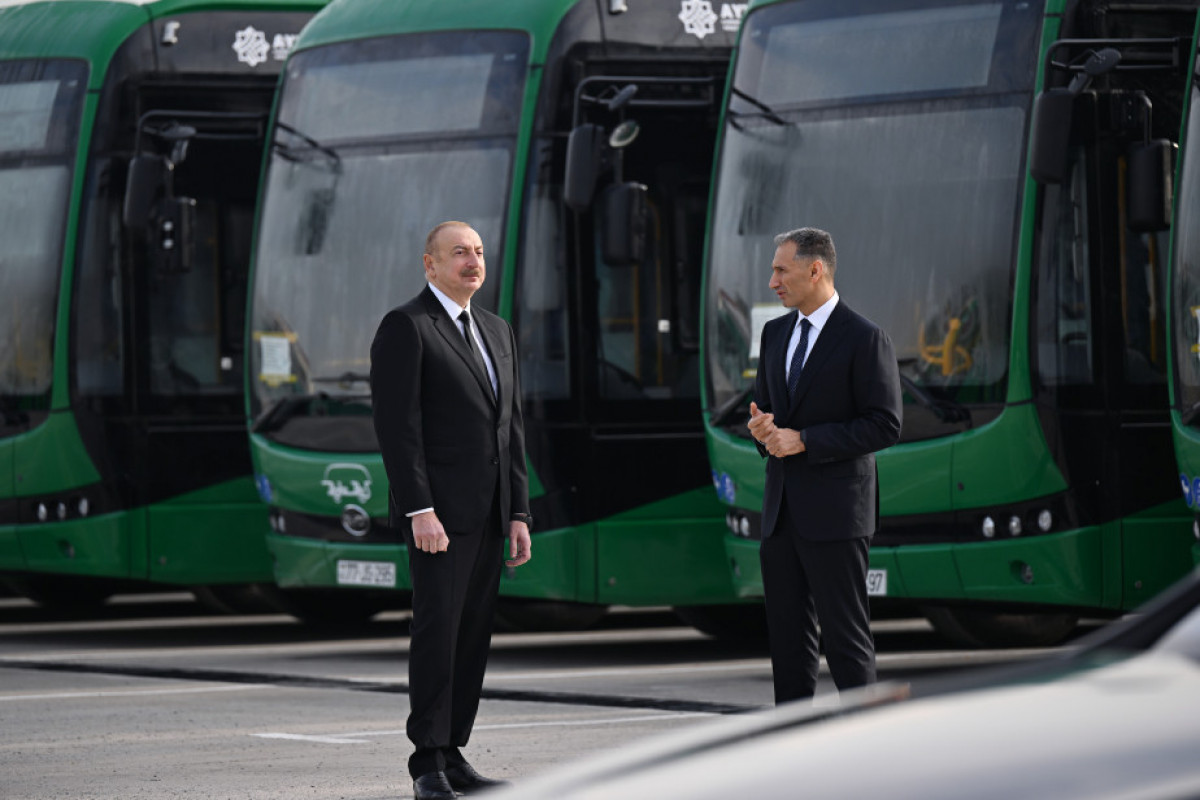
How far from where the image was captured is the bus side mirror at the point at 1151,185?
11.1 meters

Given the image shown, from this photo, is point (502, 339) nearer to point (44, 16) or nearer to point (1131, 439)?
point (1131, 439)

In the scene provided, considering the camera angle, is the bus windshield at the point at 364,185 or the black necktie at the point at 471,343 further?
the bus windshield at the point at 364,185

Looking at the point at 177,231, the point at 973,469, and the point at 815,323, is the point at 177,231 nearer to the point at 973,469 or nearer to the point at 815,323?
the point at 973,469

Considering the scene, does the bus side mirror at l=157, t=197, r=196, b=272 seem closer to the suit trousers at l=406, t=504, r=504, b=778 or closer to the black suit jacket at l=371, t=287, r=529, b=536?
the black suit jacket at l=371, t=287, r=529, b=536

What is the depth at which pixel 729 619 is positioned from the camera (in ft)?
48.2

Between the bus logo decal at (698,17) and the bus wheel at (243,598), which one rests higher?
the bus logo decal at (698,17)

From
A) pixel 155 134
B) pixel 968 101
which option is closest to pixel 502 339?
pixel 968 101

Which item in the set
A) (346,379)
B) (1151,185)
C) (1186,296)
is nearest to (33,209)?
(346,379)

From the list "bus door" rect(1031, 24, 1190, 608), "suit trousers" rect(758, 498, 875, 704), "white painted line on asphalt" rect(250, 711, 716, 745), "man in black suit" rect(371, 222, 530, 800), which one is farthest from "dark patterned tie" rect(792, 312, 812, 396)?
"bus door" rect(1031, 24, 1190, 608)

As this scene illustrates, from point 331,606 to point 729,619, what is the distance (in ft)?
10.1

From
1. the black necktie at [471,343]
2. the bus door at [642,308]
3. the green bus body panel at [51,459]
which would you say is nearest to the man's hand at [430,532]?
the black necktie at [471,343]

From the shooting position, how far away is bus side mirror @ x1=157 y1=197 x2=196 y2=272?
15.1 metres

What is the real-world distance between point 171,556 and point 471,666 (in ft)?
25.1

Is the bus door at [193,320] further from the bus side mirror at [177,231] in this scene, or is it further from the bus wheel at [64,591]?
the bus wheel at [64,591]
